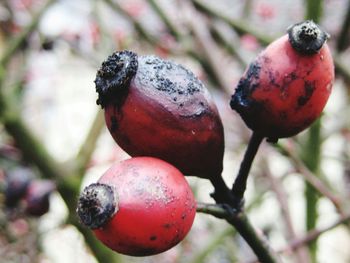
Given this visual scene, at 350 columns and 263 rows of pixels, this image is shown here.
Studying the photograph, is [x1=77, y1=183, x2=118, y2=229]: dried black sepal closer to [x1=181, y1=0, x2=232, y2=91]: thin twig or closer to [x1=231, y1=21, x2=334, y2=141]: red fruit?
[x1=231, y1=21, x2=334, y2=141]: red fruit

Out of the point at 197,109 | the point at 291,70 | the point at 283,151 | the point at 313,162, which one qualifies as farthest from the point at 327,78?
the point at 313,162

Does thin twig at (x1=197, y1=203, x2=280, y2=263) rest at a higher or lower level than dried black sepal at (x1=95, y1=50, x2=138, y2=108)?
lower

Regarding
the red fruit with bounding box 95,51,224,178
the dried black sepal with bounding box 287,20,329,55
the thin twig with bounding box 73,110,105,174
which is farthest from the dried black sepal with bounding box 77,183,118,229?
the thin twig with bounding box 73,110,105,174

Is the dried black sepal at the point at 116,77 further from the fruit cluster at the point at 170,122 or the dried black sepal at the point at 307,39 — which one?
the dried black sepal at the point at 307,39

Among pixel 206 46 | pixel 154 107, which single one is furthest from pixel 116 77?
pixel 206 46

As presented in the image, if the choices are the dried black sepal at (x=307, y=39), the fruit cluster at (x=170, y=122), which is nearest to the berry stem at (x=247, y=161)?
the fruit cluster at (x=170, y=122)

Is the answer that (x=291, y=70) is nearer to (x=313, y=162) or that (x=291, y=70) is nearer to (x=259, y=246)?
(x=259, y=246)
